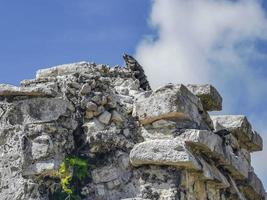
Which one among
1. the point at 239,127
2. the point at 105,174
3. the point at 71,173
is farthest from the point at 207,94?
the point at 71,173

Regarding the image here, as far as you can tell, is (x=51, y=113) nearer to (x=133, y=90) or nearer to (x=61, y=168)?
(x=61, y=168)

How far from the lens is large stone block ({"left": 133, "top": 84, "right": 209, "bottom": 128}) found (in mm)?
6855

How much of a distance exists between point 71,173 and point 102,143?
1.48 feet

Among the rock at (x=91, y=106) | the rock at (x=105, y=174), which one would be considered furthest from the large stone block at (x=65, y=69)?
the rock at (x=105, y=174)

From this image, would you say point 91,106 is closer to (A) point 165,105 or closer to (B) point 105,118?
(B) point 105,118

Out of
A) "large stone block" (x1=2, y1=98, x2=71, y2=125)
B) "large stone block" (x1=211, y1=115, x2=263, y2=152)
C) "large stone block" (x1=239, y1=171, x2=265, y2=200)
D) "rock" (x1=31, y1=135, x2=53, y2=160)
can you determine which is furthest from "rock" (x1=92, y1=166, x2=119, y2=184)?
"large stone block" (x1=239, y1=171, x2=265, y2=200)

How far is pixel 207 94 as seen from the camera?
7852mm

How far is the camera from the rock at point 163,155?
6535mm

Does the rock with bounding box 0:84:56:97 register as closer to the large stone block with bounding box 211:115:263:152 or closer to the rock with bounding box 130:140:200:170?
the rock with bounding box 130:140:200:170

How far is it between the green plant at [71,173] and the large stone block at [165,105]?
773 millimetres

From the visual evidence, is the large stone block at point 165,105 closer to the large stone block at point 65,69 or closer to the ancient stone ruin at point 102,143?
the ancient stone ruin at point 102,143

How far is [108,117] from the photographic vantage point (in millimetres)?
6926

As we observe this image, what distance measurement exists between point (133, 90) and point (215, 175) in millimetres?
1293

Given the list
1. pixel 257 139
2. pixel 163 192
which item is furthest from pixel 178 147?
pixel 257 139
